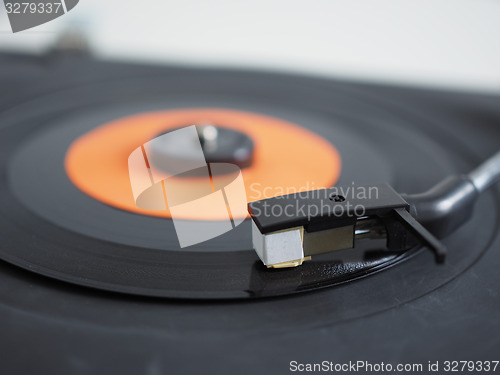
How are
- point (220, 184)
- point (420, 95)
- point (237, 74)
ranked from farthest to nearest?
point (237, 74) < point (420, 95) < point (220, 184)

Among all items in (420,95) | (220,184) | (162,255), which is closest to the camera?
(162,255)

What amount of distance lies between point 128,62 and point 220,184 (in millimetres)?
676

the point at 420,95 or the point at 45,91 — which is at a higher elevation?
the point at 45,91

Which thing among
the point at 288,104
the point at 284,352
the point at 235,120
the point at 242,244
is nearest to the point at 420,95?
Answer: the point at 288,104

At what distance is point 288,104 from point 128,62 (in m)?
0.45

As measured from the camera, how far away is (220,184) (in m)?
0.76

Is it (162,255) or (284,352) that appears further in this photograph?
(162,255)

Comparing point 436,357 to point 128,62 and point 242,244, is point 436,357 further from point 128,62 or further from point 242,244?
point 128,62

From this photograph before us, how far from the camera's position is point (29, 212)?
68 centimetres

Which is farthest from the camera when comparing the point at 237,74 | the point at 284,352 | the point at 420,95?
the point at 237,74

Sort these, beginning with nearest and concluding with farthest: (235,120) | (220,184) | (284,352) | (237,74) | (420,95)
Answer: (284,352) < (220,184) < (235,120) < (420,95) < (237,74)

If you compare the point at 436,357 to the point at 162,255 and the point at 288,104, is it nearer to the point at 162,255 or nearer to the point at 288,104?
the point at 162,255

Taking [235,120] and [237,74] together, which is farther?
[237,74]

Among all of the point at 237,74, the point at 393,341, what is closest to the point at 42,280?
the point at 393,341
